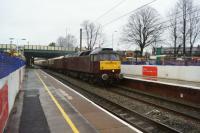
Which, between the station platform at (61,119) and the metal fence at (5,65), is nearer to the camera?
the metal fence at (5,65)

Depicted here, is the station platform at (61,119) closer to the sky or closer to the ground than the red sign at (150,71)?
closer to the ground

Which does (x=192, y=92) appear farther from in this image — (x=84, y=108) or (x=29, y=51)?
(x=29, y=51)

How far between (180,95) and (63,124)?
373 inches

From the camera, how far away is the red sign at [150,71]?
29125 millimetres

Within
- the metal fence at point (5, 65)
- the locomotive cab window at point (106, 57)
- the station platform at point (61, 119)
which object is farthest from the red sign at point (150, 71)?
the metal fence at point (5, 65)

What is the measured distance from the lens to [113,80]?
23.9 metres

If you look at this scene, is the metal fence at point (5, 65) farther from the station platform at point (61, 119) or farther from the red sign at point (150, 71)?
the red sign at point (150, 71)

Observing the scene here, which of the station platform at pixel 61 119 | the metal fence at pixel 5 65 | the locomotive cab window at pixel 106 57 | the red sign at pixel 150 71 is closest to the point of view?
the metal fence at pixel 5 65

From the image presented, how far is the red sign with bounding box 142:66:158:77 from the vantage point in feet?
95.6

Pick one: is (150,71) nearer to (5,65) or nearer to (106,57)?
(106,57)

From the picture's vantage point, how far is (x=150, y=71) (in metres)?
30.2

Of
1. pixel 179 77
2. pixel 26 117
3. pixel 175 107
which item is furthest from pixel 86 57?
pixel 26 117

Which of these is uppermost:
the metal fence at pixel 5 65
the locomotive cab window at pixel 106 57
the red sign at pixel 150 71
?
the locomotive cab window at pixel 106 57

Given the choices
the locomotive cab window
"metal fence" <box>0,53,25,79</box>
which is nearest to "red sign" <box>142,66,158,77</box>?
the locomotive cab window
